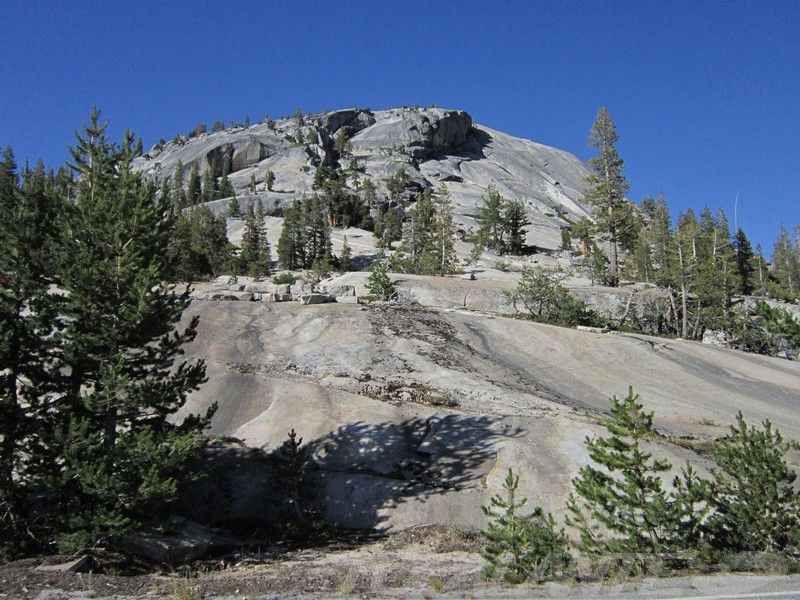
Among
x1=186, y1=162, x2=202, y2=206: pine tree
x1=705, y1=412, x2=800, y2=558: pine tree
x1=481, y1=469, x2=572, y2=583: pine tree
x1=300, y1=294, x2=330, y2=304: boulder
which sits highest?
x1=186, y1=162, x2=202, y2=206: pine tree

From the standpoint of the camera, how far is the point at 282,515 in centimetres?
1451

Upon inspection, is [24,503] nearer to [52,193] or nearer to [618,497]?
[52,193]

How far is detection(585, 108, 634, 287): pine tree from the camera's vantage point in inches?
1793

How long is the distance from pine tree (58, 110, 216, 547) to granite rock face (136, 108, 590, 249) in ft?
302

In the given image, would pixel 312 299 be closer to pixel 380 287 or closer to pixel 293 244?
pixel 380 287

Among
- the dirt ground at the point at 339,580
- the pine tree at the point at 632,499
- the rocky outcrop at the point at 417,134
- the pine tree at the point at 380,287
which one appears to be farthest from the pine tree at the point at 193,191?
the pine tree at the point at 632,499

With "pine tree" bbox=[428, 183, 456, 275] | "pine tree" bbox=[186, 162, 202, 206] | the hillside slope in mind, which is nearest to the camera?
the hillside slope

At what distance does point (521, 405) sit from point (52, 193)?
16198 mm

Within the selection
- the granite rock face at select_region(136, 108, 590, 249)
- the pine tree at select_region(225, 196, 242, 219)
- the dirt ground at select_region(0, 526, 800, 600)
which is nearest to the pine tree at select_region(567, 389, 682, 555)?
the dirt ground at select_region(0, 526, 800, 600)

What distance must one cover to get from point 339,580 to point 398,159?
434ft

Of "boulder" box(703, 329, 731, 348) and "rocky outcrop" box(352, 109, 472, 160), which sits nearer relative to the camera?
"boulder" box(703, 329, 731, 348)

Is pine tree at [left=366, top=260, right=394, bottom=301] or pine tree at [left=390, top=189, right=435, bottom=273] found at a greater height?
pine tree at [left=390, top=189, right=435, bottom=273]

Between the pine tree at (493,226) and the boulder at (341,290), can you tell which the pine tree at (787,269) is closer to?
the pine tree at (493,226)

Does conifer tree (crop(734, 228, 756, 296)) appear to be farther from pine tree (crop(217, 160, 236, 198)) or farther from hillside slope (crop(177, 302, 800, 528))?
pine tree (crop(217, 160, 236, 198))
